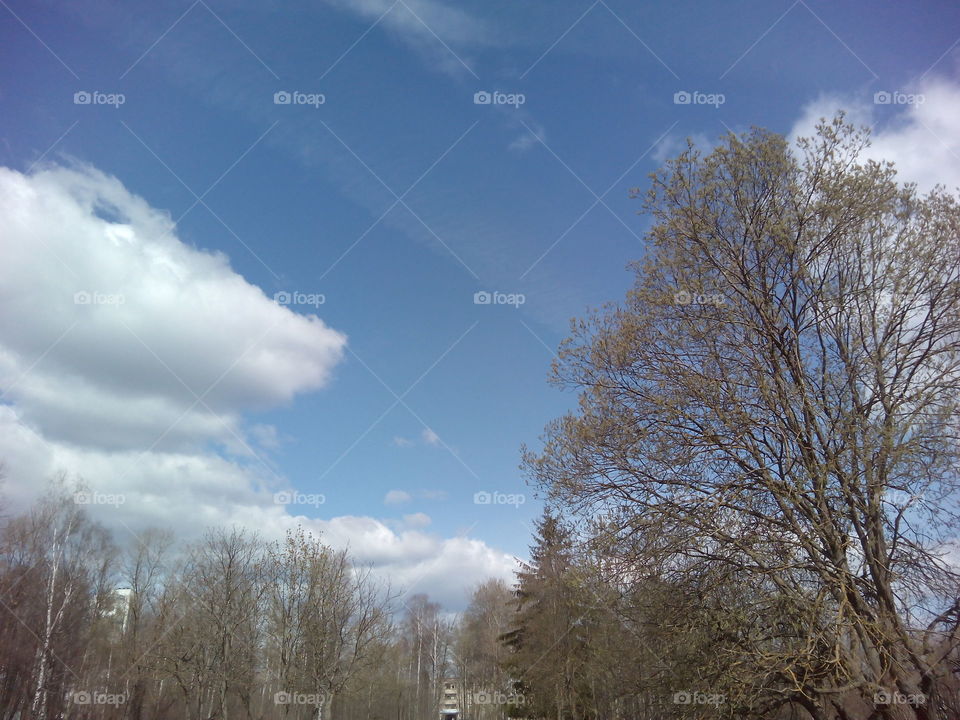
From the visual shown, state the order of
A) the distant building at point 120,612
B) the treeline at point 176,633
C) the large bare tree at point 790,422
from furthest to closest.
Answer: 1. the distant building at point 120,612
2. the treeline at point 176,633
3. the large bare tree at point 790,422

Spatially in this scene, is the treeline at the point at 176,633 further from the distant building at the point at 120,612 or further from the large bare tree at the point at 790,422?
the large bare tree at the point at 790,422

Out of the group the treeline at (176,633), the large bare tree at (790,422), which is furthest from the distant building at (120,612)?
the large bare tree at (790,422)

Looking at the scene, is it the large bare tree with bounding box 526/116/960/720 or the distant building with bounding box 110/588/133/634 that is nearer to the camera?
the large bare tree with bounding box 526/116/960/720

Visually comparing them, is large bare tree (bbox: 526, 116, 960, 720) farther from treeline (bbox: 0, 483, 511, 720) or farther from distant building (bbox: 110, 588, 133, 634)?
distant building (bbox: 110, 588, 133, 634)

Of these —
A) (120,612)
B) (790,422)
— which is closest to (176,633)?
(120,612)

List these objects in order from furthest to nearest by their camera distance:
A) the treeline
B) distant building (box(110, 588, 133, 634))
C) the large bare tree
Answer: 1. distant building (box(110, 588, 133, 634))
2. the treeline
3. the large bare tree

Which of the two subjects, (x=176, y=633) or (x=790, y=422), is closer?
(x=790, y=422)

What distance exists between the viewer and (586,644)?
33000 millimetres

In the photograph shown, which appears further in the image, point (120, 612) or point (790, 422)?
point (120, 612)

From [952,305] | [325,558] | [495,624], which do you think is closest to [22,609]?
[325,558]

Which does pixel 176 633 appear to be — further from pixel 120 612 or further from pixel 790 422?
pixel 790 422

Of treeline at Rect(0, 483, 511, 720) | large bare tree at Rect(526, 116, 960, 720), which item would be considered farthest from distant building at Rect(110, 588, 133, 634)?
large bare tree at Rect(526, 116, 960, 720)

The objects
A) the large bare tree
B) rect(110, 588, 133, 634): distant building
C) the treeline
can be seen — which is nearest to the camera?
the large bare tree

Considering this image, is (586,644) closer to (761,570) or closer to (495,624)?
(761,570)
